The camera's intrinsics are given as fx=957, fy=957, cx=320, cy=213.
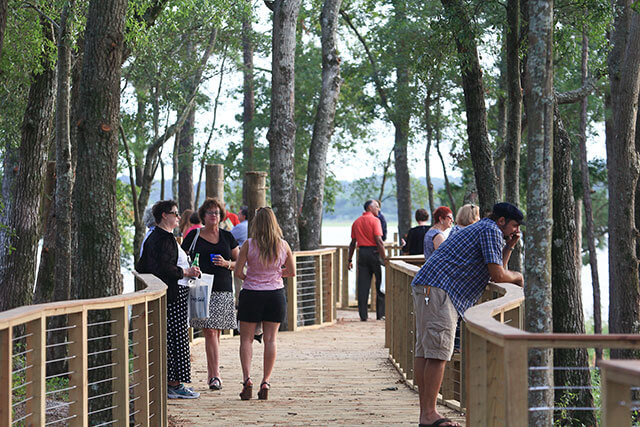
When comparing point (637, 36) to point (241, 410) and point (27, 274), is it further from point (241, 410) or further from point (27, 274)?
point (27, 274)

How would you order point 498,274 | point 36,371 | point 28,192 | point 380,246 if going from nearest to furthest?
point 36,371
point 498,274
point 28,192
point 380,246

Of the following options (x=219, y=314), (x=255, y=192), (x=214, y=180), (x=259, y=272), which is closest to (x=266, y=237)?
(x=259, y=272)

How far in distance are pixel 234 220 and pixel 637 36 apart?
722cm

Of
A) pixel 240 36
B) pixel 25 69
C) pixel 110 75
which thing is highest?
pixel 240 36

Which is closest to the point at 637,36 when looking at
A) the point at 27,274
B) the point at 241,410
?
the point at 241,410

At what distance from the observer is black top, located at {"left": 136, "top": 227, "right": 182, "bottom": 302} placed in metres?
8.62

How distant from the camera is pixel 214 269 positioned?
9344mm

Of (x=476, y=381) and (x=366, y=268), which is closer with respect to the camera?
(x=476, y=381)

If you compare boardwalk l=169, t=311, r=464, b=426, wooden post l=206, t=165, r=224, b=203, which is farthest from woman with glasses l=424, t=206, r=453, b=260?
wooden post l=206, t=165, r=224, b=203

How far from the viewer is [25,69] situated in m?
14.0

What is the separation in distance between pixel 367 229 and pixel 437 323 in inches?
350

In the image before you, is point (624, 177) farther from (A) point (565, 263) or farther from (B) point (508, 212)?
(B) point (508, 212)

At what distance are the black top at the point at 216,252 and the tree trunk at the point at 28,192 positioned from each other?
5.76 m

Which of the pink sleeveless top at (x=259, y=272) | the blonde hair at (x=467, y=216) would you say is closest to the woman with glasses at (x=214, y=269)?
the pink sleeveless top at (x=259, y=272)
